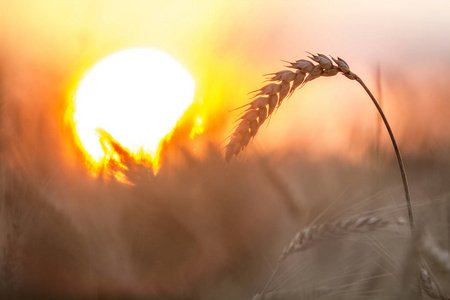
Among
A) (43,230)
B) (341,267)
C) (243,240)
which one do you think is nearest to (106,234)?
(43,230)

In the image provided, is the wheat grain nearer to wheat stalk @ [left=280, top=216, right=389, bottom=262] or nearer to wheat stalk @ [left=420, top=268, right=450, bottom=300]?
wheat stalk @ [left=280, top=216, right=389, bottom=262]

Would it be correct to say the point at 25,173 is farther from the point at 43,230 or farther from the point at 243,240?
the point at 243,240

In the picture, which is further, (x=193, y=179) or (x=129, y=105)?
(x=129, y=105)

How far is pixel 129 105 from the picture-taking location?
1852 millimetres

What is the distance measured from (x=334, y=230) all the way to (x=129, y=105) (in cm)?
118

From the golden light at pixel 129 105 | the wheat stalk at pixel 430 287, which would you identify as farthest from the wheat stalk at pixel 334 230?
the golden light at pixel 129 105

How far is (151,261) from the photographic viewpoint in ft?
4.03

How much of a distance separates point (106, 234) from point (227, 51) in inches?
30.8

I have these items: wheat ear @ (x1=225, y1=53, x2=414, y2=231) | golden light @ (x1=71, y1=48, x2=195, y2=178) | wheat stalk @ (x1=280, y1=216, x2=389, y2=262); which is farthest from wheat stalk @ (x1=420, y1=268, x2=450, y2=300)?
golden light @ (x1=71, y1=48, x2=195, y2=178)

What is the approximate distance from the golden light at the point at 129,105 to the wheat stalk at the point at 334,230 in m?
0.45

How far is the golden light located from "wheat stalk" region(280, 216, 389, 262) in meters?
0.45

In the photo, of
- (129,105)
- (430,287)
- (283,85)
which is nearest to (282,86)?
(283,85)

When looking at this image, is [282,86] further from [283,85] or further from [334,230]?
[334,230]

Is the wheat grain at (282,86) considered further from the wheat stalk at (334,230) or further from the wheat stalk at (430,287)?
the wheat stalk at (430,287)
